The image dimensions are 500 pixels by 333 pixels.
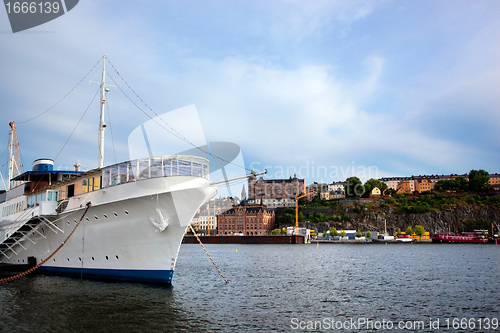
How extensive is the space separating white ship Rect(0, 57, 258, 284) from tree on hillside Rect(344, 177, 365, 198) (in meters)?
159

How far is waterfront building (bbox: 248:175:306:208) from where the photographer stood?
602 feet

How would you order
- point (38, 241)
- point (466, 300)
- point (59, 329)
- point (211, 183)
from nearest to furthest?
point (59, 329) < point (466, 300) < point (211, 183) < point (38, 241)

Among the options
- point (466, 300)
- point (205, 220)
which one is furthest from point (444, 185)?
point (466, 300)

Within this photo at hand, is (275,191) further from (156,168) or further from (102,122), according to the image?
(156,168)

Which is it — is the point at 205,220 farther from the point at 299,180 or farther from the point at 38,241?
the point at 38,241

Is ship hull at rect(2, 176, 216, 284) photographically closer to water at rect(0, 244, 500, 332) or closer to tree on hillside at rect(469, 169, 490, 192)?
water at rect(0, 244, 500, 332)

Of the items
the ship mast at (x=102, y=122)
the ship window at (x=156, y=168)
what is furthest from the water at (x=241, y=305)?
the ship mast at (x=102, y=122)

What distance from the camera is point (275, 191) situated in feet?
613

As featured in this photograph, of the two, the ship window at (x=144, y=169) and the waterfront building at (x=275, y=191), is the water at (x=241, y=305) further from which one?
the waterfront building at (x=275, y=191)

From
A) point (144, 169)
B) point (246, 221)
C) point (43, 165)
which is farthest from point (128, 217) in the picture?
point (246, 221)

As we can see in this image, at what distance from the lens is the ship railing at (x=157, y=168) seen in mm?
22188

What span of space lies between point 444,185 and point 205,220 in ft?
371

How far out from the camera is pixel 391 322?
56.3 ft

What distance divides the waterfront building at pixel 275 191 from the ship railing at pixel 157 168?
523 ft
